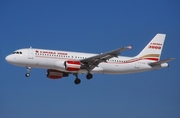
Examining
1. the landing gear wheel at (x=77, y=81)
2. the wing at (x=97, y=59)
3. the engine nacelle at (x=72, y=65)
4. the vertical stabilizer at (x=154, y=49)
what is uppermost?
the vertical stabilizer at (x=154, y=49)

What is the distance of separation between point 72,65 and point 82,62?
1.95 metres

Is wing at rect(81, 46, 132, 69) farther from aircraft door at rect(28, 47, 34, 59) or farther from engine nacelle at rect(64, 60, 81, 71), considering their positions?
aircraft door at rect(28, 47, 34, 59)

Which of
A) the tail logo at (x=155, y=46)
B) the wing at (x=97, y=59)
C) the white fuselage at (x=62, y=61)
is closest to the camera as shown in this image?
the wing at (x=97, y=59)

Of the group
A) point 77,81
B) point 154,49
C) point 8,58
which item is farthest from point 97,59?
point 154,49

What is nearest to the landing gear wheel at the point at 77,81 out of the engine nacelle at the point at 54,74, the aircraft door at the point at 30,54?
the engine nacelle at the point at 54,74

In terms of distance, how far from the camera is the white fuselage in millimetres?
59062

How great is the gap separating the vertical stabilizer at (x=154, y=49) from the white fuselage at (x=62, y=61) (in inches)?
82.6

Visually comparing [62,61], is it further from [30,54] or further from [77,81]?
[77,81]

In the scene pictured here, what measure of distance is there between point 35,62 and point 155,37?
2279 cm

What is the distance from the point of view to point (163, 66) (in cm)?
6475

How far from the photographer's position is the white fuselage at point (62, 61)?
59.1 meters

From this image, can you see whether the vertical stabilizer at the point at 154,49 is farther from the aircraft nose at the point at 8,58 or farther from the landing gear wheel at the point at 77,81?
the aircraft nose at the point at 8,58

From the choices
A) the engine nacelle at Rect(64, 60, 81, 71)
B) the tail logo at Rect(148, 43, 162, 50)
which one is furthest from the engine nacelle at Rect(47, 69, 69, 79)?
the tail logo at Rect(148, 43, 162, 50)

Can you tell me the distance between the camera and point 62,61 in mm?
60562
